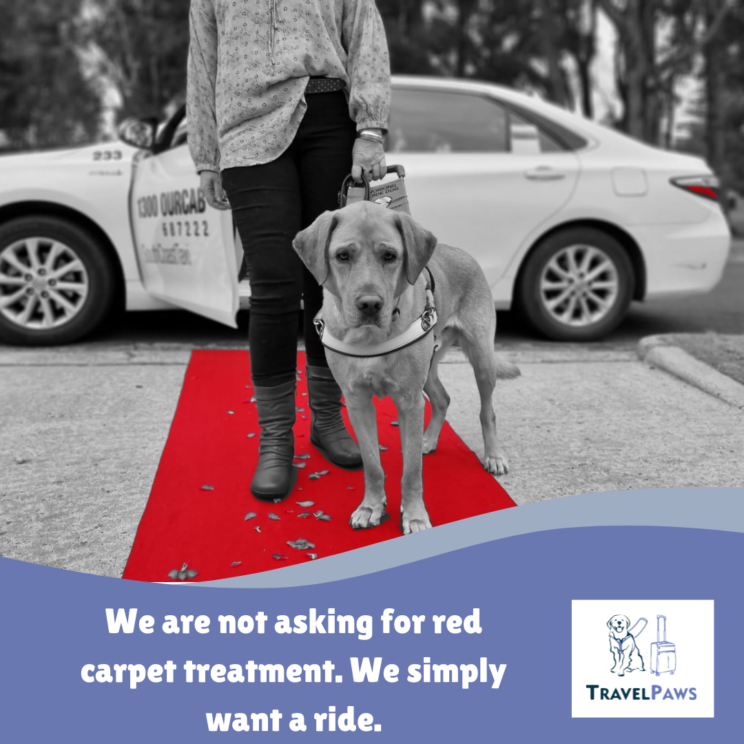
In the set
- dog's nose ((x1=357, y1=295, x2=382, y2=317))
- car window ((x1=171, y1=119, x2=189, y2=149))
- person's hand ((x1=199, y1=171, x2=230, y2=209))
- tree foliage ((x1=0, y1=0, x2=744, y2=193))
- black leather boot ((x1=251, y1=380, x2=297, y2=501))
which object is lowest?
black leather boot ((x1=251, y1=380, x2=297, y2=501))

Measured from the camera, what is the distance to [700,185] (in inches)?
251

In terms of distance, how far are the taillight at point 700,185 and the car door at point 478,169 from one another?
794mm

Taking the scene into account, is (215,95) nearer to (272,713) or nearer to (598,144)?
(272,713)

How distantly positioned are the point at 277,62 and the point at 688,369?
3107mm

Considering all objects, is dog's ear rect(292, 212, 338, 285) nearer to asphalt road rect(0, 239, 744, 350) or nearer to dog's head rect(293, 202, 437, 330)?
dog's head rect(293, 202, 437, 330)

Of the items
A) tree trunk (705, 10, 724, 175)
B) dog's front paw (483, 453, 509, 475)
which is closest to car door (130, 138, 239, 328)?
dog's front paw (483, 453, 509, 475)

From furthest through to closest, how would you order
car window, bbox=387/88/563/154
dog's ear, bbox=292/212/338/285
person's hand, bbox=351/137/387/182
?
car window, bbox=387/88/563/154, person's hand, bbox=351/137/387/182, dog's ear, bbox=292/212/338/285

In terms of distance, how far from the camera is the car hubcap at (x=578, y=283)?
6270 millimetres

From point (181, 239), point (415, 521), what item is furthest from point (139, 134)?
point (415, 521)

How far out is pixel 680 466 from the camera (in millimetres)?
3611

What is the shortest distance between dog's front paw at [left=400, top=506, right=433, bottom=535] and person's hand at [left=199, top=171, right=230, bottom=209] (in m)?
1.44

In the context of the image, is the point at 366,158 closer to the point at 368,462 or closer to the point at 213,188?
the point at 213,188

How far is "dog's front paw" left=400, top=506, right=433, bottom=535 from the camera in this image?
2971mm

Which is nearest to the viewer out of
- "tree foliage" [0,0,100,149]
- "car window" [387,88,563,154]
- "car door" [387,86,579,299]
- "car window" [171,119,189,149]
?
"car window" [171,119,189,149]
